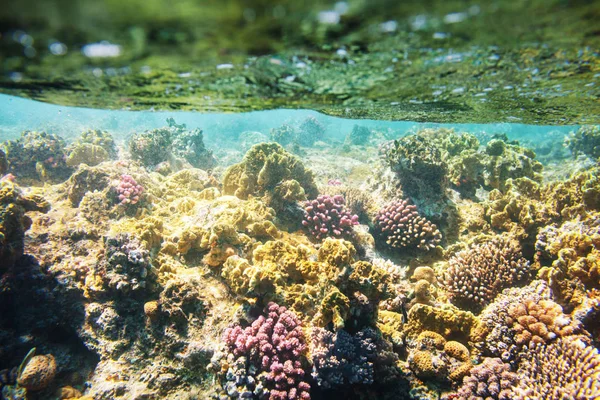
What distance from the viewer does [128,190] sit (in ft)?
24.5

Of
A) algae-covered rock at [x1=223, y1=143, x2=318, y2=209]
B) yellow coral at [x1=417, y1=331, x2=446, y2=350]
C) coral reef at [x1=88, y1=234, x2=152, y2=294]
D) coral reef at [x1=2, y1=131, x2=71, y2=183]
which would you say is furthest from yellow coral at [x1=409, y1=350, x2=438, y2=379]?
coral reef at [x1=2, y1=131, x2=71, y2=183]

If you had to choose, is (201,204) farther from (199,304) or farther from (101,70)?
(101,70)

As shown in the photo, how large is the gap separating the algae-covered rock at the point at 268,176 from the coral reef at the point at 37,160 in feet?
26.1

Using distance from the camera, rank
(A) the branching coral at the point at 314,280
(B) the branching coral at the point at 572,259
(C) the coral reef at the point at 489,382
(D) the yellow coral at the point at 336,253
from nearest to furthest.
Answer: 1. (C) the coral reef at the point at 489,382
2. (A) the branching coral at the point at 314,280
3. (B) the branching coral at the point at 572,259
4. (D) the yellow coral at the point at 336,253

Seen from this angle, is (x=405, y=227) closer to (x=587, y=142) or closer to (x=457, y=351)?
(x=457, y=351)

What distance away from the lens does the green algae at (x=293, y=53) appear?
1.87 meters

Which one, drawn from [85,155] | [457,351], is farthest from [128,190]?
[457,351]

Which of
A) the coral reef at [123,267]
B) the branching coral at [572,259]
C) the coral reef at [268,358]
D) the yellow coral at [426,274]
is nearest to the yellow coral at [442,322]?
the yellow coral at [426,274]

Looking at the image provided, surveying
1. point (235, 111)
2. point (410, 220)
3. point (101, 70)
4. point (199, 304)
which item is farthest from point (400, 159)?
point (101, 70)

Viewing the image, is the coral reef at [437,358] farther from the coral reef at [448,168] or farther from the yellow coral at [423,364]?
the coral reef at [448,168]

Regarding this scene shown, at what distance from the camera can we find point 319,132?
27.3 metres

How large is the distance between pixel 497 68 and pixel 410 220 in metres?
4.38

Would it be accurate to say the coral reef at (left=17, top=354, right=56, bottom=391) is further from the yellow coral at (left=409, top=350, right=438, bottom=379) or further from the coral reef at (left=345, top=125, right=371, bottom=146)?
the coral reef at (left=345, top=125, right=371, bottom=146)

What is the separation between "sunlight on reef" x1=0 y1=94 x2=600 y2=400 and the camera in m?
3.89
